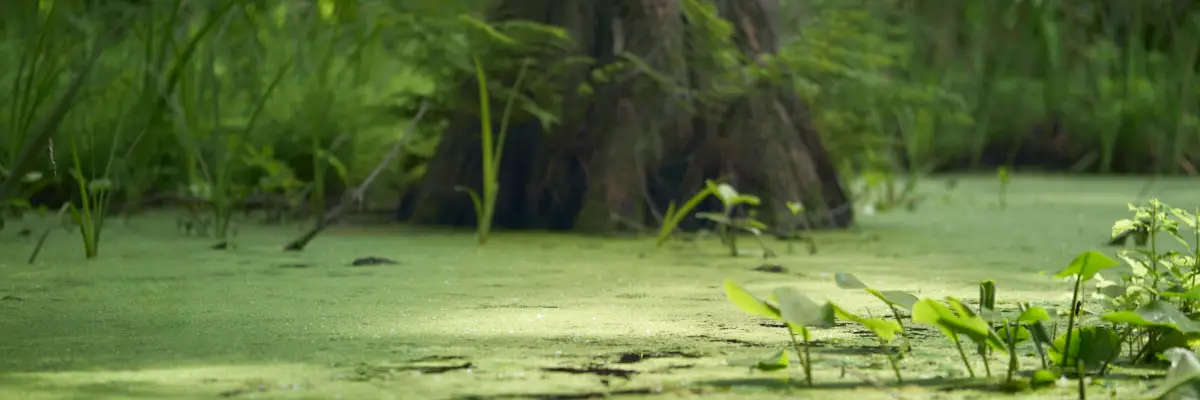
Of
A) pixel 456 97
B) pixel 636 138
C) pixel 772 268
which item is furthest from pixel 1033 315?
pixel 456 97

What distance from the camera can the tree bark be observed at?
3736 millimetres

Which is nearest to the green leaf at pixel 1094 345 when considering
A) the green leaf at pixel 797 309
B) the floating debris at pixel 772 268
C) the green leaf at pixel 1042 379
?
the green leaf at pixel 1042 379

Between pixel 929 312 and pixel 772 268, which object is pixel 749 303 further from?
pixel 772 268

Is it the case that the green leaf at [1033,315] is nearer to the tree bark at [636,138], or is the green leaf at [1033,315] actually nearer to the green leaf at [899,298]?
the green leaf at [899,298]

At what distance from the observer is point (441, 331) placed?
1833mm

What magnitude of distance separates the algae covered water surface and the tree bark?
0.22 metres

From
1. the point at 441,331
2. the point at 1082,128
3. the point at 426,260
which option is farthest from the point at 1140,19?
the point at 441,331

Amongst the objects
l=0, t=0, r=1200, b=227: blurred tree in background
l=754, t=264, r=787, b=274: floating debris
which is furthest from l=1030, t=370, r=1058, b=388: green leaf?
l=0, t=0, r=1200, b=227: blurred tree in background

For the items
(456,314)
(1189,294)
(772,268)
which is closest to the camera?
(1189,294)

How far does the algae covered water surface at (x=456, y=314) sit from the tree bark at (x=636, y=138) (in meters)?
0.22

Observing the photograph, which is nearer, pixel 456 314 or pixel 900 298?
pixel 900 298

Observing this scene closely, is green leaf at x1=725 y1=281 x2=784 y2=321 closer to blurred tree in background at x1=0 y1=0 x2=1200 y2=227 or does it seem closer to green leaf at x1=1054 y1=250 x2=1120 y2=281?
green leaf at x1=1054 y1=250 x2=1120 y2=281

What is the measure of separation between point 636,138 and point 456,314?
177 cm

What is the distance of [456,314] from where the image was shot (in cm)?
203
